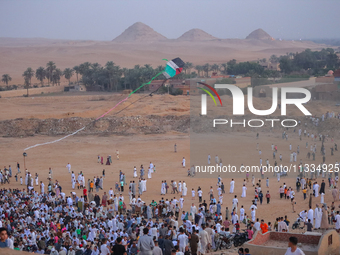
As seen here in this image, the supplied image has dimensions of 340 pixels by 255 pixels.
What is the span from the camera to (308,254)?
30.9 ft

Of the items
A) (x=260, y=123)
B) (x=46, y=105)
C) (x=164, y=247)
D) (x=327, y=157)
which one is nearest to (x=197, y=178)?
(x=327, y=157)

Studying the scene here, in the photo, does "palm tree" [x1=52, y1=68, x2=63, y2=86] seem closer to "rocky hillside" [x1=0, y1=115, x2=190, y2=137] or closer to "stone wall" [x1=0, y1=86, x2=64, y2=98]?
"stone wall" [x1=0, y1=86, x2=64, y2=98]

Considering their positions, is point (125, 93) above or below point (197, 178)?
above

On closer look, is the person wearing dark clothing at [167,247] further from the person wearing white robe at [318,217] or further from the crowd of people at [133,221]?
the person wearing white robe at [318,217]

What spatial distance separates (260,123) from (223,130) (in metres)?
3.74

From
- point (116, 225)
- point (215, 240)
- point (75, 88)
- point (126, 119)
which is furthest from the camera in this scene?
point (75, 88)

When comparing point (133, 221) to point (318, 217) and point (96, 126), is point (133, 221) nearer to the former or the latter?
point (318, 217)

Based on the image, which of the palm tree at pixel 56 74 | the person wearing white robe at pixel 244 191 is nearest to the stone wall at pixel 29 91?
the palm tree at pixel 56 74

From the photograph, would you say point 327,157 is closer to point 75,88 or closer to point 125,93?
point 125,93

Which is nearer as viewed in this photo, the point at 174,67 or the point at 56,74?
the point at 174,67

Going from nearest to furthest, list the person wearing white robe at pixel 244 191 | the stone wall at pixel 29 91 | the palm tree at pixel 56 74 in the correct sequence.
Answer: the person wearing white robe at pixel 244 191
the stone wall at pixel 29 91
the palm tree at pixel 56 74

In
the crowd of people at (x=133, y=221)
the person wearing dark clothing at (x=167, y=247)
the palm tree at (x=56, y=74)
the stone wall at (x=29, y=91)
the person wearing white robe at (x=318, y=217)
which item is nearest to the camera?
the person wearing dark clothing at (x=167, y=247)

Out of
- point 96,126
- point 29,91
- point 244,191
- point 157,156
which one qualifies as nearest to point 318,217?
point 244,191

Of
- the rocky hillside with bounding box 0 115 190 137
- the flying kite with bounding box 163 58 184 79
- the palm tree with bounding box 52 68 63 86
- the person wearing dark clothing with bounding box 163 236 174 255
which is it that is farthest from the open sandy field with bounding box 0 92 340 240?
the palm tree with bounding box 52 68 63 86
